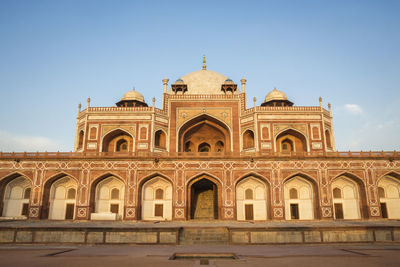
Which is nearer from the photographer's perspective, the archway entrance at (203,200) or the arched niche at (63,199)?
the arched niche at (63,199)

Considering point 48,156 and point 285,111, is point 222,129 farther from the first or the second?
point 48,156

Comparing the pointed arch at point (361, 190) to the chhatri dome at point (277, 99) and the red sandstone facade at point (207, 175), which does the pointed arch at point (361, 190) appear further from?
the chhatri dome at point (277, 99)

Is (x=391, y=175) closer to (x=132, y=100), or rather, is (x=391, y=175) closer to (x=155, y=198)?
(x=155, y=198)

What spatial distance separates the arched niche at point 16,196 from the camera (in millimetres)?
23391

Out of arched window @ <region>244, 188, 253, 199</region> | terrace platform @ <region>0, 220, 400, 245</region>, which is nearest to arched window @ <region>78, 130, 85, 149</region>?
terrace platform @ <region>0, 220, 400, 245</region>

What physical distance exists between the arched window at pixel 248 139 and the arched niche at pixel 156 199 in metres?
9.08

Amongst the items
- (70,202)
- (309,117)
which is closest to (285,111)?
(309,117)

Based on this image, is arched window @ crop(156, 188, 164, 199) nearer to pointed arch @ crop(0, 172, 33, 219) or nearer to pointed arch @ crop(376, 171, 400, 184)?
pointed arch @ crop(0, 172, 33, 219)

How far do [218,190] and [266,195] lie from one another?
3791mm

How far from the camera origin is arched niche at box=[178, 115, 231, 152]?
95.9 feet

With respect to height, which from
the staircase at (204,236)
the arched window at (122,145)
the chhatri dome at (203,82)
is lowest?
the staircase at (204,236)

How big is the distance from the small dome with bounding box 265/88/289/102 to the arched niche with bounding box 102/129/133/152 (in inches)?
590

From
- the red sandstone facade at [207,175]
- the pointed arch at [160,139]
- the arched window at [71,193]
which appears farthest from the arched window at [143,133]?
the arched window at [71,193]

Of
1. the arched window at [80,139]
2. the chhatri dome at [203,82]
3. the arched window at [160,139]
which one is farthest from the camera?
the chhatri dome at [203,82]
